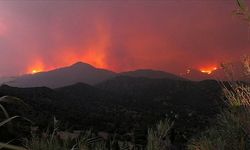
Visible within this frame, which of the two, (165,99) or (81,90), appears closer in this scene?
(165,99)

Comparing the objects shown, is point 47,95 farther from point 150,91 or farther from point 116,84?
point 116,84

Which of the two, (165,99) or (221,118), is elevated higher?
(165,99)

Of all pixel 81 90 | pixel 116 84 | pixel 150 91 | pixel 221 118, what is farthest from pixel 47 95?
pixel 116 84

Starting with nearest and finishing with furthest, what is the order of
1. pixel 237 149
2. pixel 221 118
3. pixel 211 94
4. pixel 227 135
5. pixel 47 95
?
pixel 237 149, pixel 227 135, pixel 221 118, pixel 47 95, pixel 211 94

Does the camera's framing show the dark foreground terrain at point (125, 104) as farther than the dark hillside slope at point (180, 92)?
No

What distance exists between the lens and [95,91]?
78.4 m

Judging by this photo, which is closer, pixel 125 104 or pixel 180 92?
pixel 125 104

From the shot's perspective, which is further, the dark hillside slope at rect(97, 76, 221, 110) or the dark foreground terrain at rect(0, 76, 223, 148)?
the dark hillside slope at rect(97, 76, 221, 110)

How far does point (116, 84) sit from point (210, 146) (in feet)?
329

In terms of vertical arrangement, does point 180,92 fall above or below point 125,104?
above

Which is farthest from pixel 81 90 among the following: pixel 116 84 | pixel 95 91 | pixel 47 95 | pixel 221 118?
pixel 221 118

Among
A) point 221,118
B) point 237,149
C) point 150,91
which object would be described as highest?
point 150,91

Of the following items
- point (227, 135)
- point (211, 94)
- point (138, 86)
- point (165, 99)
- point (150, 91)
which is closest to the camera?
point (227, 135)

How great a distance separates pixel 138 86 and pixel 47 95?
50528 millimetres
